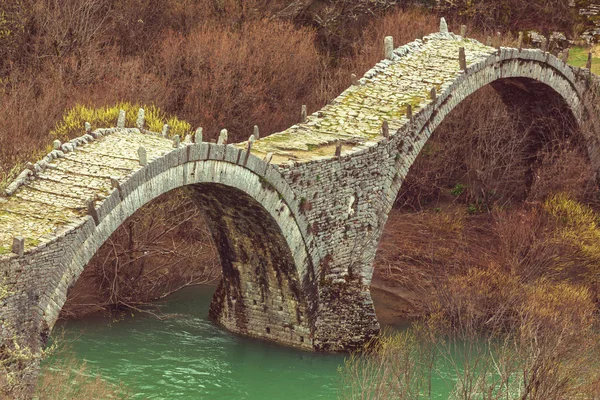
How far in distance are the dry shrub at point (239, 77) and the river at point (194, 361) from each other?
679cm

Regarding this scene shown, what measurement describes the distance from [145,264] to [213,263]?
1.71 metres

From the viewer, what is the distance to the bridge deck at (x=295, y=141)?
15352 millimetres

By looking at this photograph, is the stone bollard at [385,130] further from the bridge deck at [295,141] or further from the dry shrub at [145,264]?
the dry shrub at [145,264]

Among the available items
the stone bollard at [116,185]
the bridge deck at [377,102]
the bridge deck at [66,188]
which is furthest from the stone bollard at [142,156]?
the bridge deck at [377,102]

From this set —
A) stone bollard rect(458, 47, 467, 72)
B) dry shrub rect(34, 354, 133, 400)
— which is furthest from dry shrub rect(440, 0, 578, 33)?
dry shrub rect(34, 354, 133, 400)

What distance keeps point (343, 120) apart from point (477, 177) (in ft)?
31.5

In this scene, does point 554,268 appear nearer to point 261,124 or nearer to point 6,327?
point 261,124

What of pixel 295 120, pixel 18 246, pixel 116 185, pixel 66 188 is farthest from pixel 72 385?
pixel 295 120

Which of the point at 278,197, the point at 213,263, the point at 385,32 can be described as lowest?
the point at 213,263

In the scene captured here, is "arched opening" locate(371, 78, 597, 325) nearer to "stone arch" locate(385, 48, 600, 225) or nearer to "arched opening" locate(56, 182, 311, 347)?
"stone arch" locate(385, 48, 600, 225)

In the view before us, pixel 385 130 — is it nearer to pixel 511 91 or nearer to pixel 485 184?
pixel 511 91

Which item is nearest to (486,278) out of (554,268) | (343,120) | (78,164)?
(554,268)

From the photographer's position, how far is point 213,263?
2586 cm

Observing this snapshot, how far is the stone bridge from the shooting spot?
15.1 m
